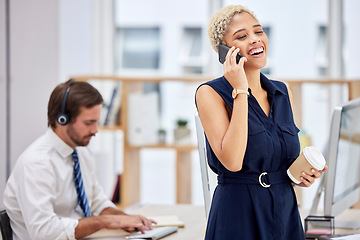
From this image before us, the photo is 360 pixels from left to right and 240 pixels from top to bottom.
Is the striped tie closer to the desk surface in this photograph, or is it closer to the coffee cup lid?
the desk surface

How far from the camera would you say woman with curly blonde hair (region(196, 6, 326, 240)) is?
1.54 m

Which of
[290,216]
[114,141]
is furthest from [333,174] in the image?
[114,141]

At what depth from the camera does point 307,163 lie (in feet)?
5.15

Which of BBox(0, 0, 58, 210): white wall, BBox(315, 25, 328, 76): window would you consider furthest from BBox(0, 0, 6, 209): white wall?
BBox(315, 25, 328, 76): window

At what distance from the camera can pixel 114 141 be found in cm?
529

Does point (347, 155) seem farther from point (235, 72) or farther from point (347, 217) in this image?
point (235, 72)

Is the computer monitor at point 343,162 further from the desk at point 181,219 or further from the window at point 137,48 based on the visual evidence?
the window at point 137,48

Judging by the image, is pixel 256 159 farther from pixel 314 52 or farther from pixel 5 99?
pixel 314 52

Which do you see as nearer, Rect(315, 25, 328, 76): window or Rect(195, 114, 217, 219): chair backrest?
Rect(195, 114, 217, 219): chair backrest

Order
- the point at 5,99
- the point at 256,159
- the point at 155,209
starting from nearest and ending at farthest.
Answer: the point at 256,159 → the point at 155,209 → the point at 5,99

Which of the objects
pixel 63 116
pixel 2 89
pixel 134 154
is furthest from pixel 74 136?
pixel 134 154

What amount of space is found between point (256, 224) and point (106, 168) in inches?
116

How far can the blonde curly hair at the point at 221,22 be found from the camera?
1706 mm

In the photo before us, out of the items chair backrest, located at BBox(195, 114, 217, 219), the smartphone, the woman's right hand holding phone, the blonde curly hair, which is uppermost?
the blonde curly hair
